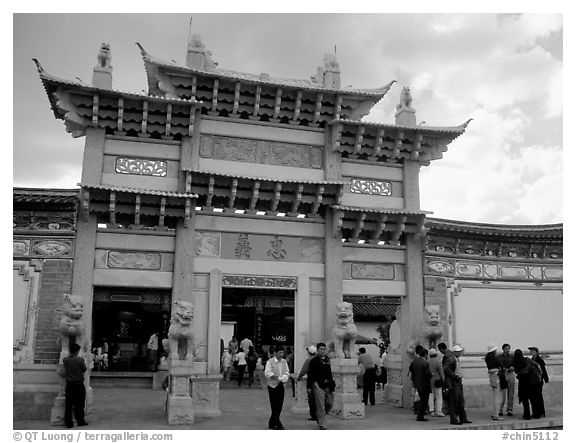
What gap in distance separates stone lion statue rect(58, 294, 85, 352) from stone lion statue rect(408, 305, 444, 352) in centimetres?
758

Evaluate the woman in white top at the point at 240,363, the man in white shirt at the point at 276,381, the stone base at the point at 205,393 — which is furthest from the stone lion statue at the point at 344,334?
the woman in white top at the point at 240,363

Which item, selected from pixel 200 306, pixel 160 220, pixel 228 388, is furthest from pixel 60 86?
pixel 228 388

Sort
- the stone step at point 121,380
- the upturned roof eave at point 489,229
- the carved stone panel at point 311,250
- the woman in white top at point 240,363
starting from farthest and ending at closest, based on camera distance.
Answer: the stone step at point 121,380
the woman in white top at point 240,363
the upturned roof eave at point 489,229
the carved stone panel at point 311,250

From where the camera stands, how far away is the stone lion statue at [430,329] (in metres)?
13.8

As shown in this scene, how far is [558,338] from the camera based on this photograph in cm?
1589

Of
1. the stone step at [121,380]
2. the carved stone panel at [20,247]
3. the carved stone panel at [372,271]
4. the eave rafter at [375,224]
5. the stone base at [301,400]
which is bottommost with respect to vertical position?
the stone step at [121,380]

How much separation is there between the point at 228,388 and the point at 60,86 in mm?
10140

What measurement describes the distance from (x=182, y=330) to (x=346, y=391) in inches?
149

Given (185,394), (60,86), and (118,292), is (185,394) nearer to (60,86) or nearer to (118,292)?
(60,86)

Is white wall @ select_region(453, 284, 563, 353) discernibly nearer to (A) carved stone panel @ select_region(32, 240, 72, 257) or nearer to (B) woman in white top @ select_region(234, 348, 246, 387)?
(B) woman in white top @ select_region(234, 348, 246, 387)

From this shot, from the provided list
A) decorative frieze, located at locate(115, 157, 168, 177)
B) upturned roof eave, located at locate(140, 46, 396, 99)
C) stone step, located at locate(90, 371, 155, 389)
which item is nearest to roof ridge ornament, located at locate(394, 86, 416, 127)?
upturned roof eave, located at locate(140, 46, 396, 99)

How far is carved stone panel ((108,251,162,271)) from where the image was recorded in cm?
1295

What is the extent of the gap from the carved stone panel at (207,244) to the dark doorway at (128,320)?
39.9 ft

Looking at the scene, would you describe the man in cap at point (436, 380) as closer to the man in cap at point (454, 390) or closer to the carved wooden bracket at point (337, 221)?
the man in cap at point (454, 390)
